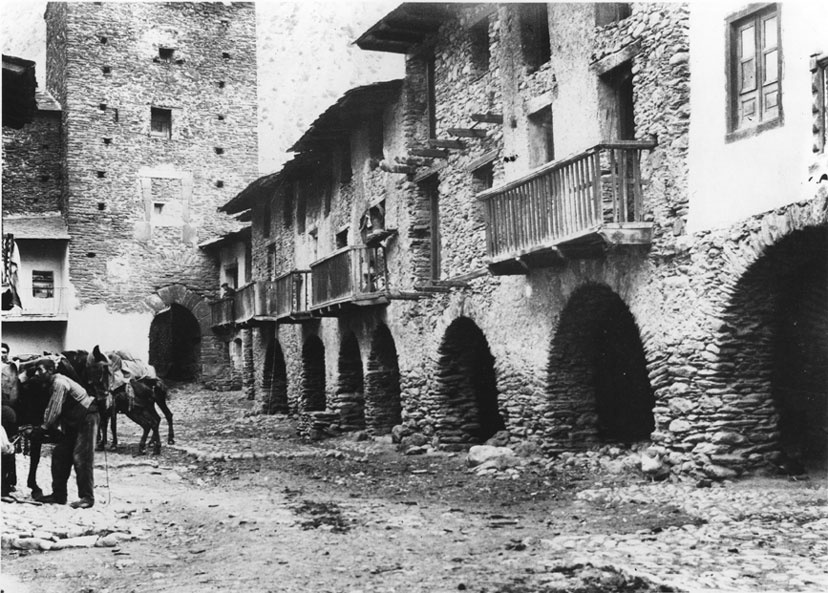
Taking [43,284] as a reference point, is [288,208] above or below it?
above

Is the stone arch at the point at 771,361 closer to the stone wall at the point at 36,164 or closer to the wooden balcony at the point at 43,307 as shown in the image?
the wooden balcony at the point at 43,307

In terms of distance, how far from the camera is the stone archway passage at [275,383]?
29906 mm

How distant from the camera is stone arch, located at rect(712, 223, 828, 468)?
36.3 ft

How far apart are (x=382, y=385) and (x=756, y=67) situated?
41.2 ft

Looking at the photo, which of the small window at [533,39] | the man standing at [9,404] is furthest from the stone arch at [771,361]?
the man standing at [9,404]

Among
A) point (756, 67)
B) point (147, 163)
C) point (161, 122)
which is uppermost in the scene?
point (161, 122)

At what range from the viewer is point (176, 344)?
37438 mm

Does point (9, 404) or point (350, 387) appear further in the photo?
point (350, 387)

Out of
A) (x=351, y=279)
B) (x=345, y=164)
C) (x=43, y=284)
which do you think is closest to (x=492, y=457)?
(x=351, y=279)

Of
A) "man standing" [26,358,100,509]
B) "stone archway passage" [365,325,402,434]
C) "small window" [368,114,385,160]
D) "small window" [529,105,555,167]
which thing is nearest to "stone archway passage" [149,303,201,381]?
"stone archway passage" [365,325,402,434]

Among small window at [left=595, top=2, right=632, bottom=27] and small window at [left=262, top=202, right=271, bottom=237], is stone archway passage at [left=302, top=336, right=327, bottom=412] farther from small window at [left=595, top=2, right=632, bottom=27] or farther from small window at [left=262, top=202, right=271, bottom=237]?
small window at [left=595, top=2, right=632, bottom=27]

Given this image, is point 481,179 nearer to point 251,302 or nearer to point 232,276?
point 251,302

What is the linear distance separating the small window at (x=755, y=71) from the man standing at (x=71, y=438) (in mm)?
7886

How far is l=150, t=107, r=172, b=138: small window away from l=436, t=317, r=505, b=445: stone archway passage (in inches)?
826
